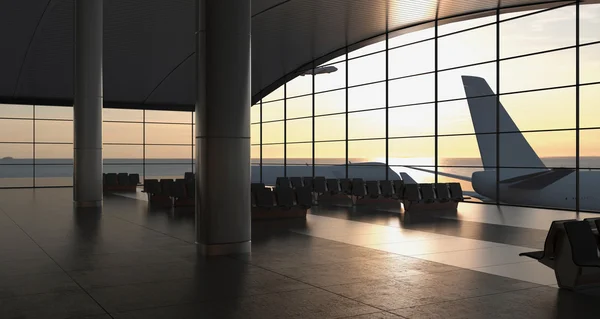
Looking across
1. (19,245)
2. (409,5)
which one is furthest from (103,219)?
(409,5)

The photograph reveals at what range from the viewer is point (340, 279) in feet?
25.7

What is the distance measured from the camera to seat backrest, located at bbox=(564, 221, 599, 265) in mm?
7012

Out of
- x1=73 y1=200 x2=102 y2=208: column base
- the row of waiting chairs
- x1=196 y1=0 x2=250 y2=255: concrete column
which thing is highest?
x1=196 y1=0 x2=250 y2=255: concrete column

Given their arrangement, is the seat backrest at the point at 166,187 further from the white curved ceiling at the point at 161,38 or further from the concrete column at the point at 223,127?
the concrete column at the point at 223,127

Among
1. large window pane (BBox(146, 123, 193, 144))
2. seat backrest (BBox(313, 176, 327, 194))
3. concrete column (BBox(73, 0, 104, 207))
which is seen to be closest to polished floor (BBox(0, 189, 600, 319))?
concrete column (BBox(73, 0, 104, 207))

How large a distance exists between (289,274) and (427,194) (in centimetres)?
1146

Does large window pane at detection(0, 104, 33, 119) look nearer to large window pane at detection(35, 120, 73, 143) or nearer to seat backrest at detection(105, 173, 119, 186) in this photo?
large window pane at detection(35, 120, 73, 143)

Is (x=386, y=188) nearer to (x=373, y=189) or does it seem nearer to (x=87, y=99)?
(x=373, y=189)

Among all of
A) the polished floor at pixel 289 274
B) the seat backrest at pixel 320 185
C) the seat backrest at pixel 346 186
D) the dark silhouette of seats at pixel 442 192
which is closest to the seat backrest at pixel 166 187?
the seat backrest at pixel 320 185

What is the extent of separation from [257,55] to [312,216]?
47.3ft

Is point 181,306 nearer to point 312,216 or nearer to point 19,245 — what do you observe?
point 19,245

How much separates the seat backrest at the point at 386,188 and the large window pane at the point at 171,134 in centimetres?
2099

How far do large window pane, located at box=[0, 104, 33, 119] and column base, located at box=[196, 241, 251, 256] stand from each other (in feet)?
93.0

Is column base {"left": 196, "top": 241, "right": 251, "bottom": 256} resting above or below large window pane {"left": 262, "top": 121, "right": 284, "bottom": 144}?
below
